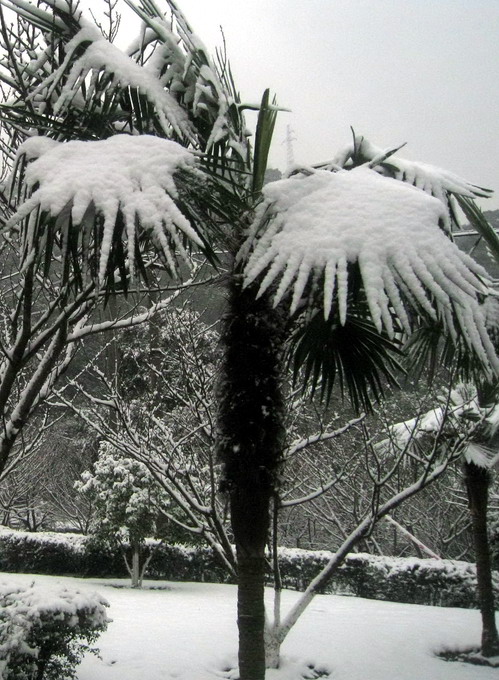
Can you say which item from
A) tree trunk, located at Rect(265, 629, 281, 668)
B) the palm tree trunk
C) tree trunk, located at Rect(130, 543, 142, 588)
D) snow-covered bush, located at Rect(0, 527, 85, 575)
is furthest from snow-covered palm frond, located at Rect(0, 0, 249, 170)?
snow-covered bush, located at Rect(0, 527, 85, 575)

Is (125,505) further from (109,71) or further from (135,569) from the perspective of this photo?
(109,71)

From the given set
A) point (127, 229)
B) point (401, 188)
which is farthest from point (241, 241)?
point (127, 229)

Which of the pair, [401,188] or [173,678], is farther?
[173,678]

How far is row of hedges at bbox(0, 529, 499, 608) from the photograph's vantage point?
1141 cm

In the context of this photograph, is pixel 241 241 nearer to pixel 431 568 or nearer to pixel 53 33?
→ pixel 53 33

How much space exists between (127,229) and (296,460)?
10.4m

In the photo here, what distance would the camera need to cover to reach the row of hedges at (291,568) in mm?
11414

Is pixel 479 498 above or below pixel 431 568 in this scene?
above

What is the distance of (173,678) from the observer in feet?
20.4

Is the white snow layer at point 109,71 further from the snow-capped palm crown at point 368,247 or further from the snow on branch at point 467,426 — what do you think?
the snow on branch at point 467,426

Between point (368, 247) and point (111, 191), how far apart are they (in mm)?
871

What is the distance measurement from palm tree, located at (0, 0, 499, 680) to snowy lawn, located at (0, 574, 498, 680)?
12.6 ft

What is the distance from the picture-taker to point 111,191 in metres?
2.04

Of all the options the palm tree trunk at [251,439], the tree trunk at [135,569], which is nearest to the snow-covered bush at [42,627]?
the palm tree trunk at [251,439]
